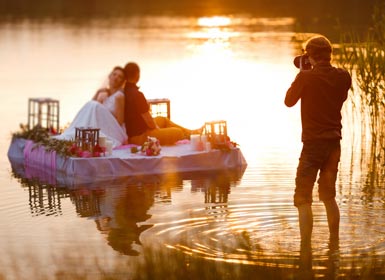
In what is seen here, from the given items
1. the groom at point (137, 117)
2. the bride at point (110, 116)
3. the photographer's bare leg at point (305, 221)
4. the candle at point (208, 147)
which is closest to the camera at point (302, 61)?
the photographer's bare leg at point (305, 221)

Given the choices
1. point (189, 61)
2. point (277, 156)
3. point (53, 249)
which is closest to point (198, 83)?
point (189, 61)

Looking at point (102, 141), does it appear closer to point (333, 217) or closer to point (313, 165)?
point (333, 217)

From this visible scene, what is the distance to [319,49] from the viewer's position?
418 inches

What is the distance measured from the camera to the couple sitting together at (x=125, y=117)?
17.3 meters

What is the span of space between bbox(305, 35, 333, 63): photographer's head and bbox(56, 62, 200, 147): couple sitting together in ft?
22.1

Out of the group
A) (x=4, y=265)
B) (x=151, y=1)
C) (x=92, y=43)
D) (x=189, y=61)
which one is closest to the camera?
(x=4, y=265)

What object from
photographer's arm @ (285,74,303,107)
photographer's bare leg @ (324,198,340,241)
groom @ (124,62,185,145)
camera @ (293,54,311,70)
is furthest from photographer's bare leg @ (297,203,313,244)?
groom @ (124,62,185,145)

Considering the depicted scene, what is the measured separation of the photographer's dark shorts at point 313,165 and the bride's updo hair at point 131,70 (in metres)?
6.81

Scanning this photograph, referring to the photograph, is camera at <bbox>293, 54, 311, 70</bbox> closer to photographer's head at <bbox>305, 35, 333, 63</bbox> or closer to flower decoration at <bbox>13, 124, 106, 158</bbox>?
photographer's head at <bbox>305, 35, 333, 63</bbox>

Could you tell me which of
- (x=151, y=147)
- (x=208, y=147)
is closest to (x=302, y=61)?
(x=151, y=147)

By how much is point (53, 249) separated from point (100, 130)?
608cm

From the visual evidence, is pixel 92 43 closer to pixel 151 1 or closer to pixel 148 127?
pixel 148 127

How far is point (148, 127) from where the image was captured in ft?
57.2

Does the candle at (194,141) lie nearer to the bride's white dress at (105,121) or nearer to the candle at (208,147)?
the candle at (208,147)
